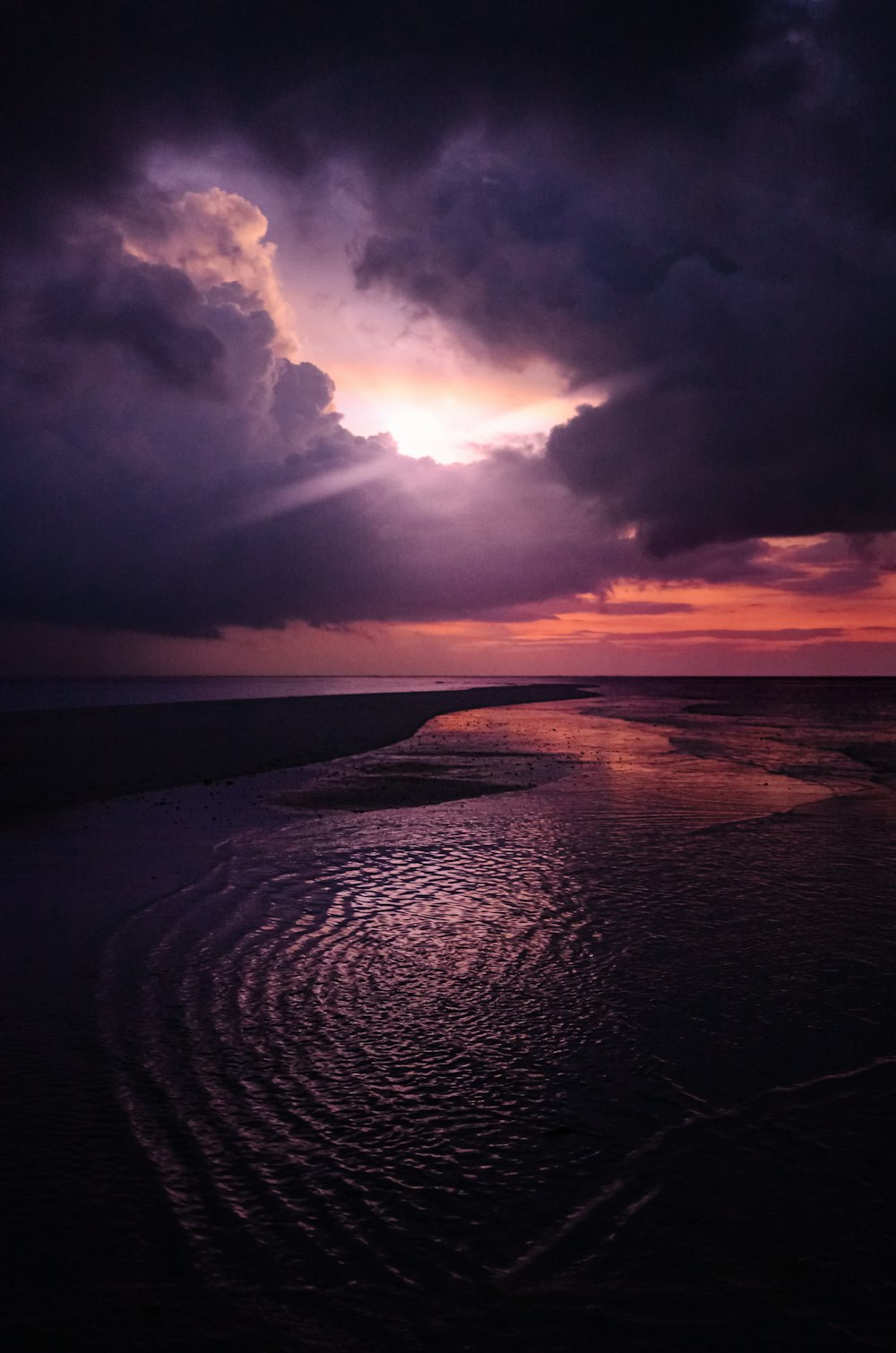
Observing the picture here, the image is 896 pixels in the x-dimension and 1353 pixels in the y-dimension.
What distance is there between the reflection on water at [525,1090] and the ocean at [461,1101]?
0.09 ft

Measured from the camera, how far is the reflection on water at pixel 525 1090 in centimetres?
429

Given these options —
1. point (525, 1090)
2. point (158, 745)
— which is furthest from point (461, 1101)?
point (158, 745)

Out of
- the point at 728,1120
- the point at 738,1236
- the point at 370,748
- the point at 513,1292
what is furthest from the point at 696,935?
the point at 370,748

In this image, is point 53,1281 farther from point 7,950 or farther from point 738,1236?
point 7,950

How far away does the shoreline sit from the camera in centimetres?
2345

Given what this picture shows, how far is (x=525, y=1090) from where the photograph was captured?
6.32 m

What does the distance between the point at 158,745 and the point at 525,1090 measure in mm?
31687

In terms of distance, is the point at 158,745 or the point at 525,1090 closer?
the point at 525,1090

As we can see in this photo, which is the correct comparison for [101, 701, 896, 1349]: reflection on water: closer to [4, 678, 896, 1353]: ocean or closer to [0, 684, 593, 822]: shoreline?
[4, 678, 896, 1353]: ocean

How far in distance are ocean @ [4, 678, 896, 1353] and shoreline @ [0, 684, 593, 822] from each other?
963cm

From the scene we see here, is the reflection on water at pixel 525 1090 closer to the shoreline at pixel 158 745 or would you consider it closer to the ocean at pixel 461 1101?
the ocean at pixel 461 1101

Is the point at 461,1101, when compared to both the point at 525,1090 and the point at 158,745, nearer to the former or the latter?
the point at 525,1090

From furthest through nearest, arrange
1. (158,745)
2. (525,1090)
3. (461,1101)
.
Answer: (158,745)
(525,1090)
(461,1101)

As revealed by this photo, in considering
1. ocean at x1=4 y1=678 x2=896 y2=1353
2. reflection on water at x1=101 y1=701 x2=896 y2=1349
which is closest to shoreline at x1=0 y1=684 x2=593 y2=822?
ocean at x1=4 y1=678 x2=896 y2=1353
